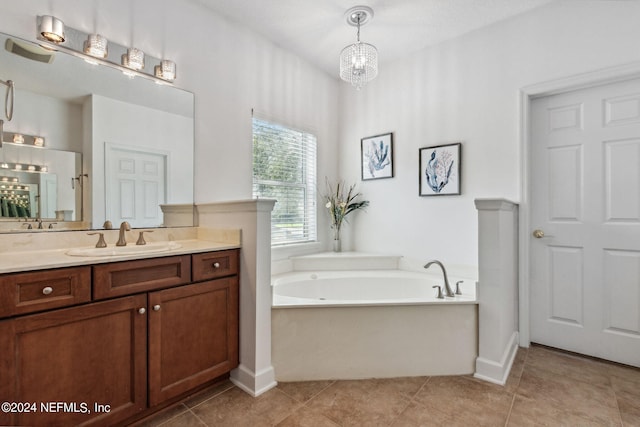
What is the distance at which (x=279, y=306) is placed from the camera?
194 centimetres

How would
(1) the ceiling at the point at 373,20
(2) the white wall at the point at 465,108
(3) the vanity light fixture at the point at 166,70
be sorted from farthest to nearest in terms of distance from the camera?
1. (1) the ceiling at the point at 373,20
2. (2) the white wall at the point at 465,108
3. (3) the vanity light fixture at the point at 166,70

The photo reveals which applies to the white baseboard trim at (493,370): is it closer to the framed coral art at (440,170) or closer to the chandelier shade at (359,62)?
the framed coral art at (440,170)

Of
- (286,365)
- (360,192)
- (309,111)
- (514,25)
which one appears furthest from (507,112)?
(286,365)

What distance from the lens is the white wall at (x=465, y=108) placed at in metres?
2.22

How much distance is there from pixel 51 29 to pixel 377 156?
104 inches

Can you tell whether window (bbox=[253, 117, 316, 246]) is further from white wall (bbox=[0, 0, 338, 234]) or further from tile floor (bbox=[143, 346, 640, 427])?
tile floor (bbox=[143, 346, 640, 427])

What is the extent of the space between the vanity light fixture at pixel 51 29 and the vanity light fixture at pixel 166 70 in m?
0.51

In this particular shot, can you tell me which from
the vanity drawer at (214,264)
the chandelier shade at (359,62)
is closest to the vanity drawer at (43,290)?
the vanity drawer at (214,264)

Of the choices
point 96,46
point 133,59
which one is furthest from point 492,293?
point 96,46

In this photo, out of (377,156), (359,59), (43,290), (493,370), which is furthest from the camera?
(377,156)

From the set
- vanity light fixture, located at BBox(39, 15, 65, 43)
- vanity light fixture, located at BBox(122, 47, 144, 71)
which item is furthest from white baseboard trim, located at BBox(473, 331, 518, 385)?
vanity light fixture, located at BBox(39, 15, 65, 43)

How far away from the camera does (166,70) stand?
2.13m

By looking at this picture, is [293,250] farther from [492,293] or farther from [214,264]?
[492,293]

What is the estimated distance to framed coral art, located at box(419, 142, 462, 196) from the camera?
2752 mm
